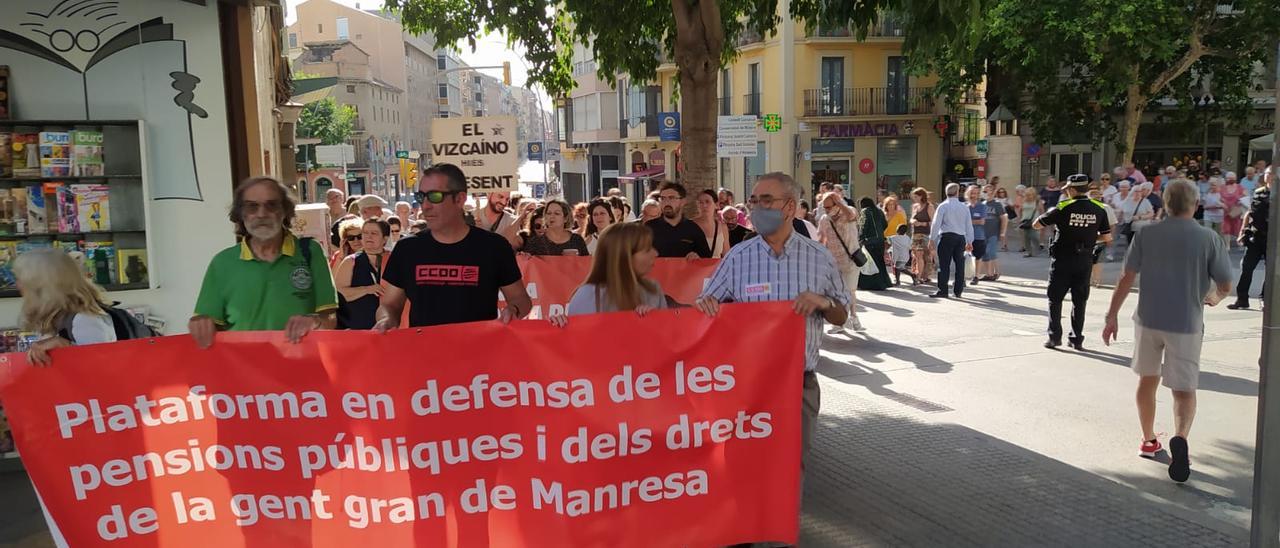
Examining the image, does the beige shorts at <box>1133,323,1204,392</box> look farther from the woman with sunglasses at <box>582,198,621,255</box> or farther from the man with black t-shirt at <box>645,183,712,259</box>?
the woman with sunglasses at <box>582,198,621,255</box>

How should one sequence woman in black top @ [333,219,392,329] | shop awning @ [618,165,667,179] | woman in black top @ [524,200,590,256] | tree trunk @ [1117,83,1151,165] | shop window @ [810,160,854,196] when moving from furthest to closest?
shop awning @ [618,165,667,179], shop window @ [810,160,854,196], tree trunk @ [1117,83,1151,165], woman in black top @ [524,200,590,256], woman in black top @ [333,219,392,329]

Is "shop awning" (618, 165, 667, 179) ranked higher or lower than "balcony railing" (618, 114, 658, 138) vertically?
lower

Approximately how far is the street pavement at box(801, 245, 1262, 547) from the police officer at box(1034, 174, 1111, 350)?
0.34 metres

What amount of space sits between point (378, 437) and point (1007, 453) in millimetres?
4354

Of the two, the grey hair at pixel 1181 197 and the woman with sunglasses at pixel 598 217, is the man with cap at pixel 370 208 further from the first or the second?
the grey hair at pixel 1181 197

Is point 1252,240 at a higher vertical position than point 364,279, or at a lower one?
lower

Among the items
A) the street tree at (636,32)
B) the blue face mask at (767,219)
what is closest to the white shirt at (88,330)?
the blue face mask at (767,219)

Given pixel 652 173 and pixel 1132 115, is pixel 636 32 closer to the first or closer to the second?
pixel 1132 115

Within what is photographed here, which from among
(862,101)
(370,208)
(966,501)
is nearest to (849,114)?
(862,101)

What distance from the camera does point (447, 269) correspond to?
473 cm

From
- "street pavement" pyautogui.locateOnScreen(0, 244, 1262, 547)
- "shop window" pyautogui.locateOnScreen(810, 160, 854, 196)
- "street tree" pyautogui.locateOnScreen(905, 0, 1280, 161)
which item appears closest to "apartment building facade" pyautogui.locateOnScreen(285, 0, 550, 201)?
"shop window" pyautogui.locateOnScreen(810, 160, 854, 196)

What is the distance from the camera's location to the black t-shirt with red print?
4.73 m

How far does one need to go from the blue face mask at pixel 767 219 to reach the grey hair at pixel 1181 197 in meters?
3.07

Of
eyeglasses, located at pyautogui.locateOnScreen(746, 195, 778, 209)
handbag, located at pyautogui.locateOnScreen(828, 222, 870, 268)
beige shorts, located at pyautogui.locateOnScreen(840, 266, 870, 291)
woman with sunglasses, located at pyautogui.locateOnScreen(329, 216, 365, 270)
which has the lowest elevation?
beige shorts, located at pyautogui.locateOnScreen(840, 266, 870, 291)
